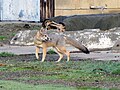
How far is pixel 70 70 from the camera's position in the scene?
1451 cm

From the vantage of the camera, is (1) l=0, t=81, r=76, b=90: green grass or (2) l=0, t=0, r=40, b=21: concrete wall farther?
(2) l=0, t=0, r=40, b=21: concrete wall

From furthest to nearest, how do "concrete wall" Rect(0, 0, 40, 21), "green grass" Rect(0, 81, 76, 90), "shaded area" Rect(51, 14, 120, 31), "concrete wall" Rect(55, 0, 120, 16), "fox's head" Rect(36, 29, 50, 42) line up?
1. "concrete wall" Rect(0, 0, 40, 21)
2. "concrete wall" Rect(55, 0, 120, 16)
3. "shaded area" Rect(51, 14, 120, 31)
4. "fox's head" Rect(36, 29, 50, 42)
5. "green grass" Rect(0, 81, 76, 90)

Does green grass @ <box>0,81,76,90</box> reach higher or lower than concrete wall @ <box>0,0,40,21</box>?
higher

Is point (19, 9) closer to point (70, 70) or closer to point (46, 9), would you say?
point (46, 9)

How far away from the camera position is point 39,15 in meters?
31.3

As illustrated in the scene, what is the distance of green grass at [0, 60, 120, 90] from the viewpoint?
42.8ft

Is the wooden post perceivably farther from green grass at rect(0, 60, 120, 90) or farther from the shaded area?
green grass at rect(0, 60, 120, 90)

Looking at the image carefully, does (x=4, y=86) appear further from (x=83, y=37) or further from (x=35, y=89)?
(x=83, y=37)

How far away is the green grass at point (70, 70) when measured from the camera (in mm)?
13039

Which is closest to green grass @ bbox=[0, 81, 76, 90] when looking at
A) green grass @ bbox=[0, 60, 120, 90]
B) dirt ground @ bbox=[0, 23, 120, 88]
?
green grass @ bbox=[0, 60, 120, 90]

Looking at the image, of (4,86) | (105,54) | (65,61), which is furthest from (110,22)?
(4,86)

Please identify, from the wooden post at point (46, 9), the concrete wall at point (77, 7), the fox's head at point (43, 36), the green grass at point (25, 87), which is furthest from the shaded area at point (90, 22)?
the green grass at point (25, 87)

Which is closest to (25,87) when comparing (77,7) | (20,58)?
(20,58)

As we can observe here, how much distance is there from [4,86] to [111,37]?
10548 mm
